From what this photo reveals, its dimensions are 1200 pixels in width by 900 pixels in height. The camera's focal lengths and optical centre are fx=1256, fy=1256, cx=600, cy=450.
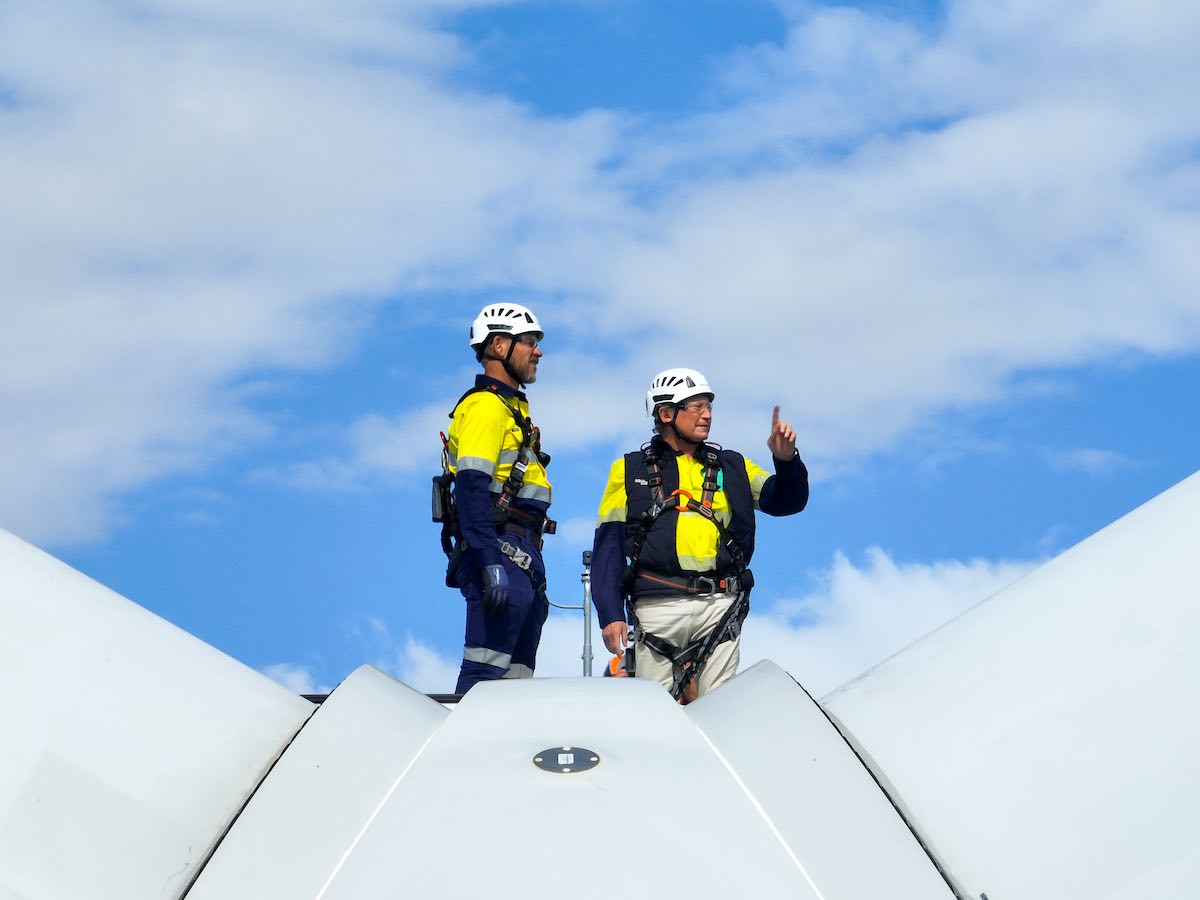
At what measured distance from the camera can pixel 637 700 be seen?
8.36ft

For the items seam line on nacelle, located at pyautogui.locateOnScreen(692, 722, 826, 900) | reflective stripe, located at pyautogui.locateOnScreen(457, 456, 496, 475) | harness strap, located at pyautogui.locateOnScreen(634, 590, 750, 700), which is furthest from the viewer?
harness strap, located at pyautogui.locateOnScreen(634, 590, 750, 700)

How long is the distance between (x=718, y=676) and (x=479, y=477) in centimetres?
156

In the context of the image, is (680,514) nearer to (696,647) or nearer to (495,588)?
(696,647)

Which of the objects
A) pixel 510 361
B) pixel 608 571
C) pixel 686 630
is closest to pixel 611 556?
pixel 608 571

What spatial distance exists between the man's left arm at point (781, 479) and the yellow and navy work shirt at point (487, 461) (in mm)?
1102

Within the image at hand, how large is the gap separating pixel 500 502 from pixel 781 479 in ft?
4.65

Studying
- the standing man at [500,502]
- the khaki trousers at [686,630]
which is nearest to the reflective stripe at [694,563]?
the khaki trousers at [686,630]

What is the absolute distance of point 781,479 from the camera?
248 inches

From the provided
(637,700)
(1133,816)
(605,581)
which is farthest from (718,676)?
(1133,816)

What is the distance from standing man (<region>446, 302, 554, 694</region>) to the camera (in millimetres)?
6078

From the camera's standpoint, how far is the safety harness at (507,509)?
632cm

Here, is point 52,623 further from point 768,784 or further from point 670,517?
point 670,517

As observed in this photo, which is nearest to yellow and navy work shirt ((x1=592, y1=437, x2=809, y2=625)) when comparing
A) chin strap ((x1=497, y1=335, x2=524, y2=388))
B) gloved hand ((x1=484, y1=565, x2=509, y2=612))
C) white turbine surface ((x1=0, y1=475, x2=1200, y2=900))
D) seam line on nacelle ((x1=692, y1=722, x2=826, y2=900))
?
gloved hand ((x1=484, y1=565, x2=509, y2=612))

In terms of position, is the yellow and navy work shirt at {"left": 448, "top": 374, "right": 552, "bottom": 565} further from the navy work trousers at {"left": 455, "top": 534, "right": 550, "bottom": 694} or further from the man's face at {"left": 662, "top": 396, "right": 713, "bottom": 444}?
the man's face at {"left": 662, "top": 396, "right": 713, "bottom": 444}
